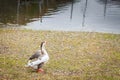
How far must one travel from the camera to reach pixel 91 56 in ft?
67.2

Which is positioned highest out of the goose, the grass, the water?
the goose

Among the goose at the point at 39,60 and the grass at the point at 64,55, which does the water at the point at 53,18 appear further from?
the goose at the point at 39,60

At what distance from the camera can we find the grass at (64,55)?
16.2 metres

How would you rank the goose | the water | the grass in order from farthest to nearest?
the water
the grass
the goose

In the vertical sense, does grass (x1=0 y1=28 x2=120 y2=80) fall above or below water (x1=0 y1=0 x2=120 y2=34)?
above

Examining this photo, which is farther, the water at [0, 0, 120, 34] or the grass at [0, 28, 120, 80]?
the water at [0, 0, 120, 34]

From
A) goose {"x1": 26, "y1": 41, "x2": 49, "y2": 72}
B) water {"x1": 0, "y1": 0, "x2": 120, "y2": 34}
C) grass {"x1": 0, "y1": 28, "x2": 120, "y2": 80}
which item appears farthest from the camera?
water {"x1": 0, "y1": 0, "x2": 120, "y2": 34}

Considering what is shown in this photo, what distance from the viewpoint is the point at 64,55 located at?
66.8 ft

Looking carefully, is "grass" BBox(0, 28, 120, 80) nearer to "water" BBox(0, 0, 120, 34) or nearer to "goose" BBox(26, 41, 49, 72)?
"goose" BBox(26, 41, 49, 72)

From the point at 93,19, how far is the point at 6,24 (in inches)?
492

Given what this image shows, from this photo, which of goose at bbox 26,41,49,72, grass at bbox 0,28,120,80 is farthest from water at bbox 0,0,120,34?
goose at bbox 26,41,49,72

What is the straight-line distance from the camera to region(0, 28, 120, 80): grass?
53.1 ft

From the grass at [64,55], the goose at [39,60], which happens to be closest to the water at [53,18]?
the grass at [64,55]

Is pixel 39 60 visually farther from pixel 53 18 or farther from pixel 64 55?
pixel 53 18
